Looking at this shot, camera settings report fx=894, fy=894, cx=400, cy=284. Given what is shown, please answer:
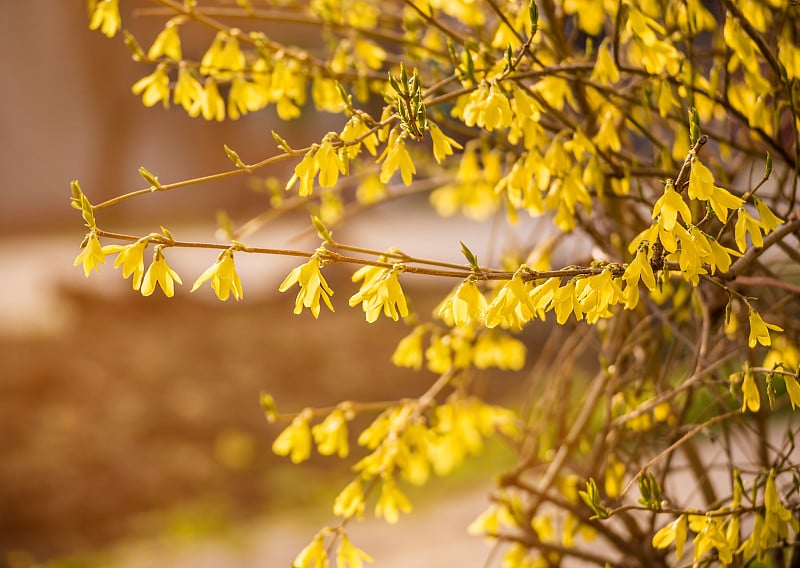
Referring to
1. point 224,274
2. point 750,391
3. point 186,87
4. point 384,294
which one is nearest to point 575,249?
point 750,391

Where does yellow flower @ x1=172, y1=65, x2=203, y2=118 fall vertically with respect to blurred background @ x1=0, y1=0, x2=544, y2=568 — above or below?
below

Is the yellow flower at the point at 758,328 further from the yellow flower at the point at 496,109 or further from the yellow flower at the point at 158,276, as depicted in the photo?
the yellow flower at the point at 158,276

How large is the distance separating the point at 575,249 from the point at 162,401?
3.63 m

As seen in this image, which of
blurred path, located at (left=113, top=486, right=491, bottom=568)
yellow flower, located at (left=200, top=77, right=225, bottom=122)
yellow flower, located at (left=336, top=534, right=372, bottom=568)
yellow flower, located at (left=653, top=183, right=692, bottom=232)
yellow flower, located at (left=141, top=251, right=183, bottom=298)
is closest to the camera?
yellow flower, located at (left=653, top=183, right=692, bottom=232)

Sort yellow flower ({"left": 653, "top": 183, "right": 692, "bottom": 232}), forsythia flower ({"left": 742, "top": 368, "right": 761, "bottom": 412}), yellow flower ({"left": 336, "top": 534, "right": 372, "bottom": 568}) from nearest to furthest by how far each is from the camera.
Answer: yellow flower ({"left": 653, "top": 183, "right": 692, "bottom": 232}) → forsythia flower ({"left": 742, "top": 368, "right": 761, "bottom": 412}) → yellow flower ({"left": 336, "top": 534, "right": 372, "bottom": 568})

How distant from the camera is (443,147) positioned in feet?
5.08

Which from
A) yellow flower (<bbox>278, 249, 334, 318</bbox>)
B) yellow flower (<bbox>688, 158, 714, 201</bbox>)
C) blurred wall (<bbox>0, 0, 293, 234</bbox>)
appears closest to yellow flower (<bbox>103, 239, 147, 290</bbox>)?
yellow flower (<bbox>278, 249, 334, 318</bbox>)

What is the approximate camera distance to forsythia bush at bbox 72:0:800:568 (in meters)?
1.46

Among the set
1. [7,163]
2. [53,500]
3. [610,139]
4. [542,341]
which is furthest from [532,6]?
[7,163]

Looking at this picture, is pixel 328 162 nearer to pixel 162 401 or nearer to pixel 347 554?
pixel 347 554

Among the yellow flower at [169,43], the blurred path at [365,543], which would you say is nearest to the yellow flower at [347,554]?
the yellow flower at [169,43]

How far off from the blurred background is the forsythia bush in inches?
21.6

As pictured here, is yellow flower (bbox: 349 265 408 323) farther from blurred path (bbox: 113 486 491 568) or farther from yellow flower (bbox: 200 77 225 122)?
blurred path (bbox: 113 486 491 568)

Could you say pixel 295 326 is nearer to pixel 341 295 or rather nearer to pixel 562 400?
pixel 341 295
